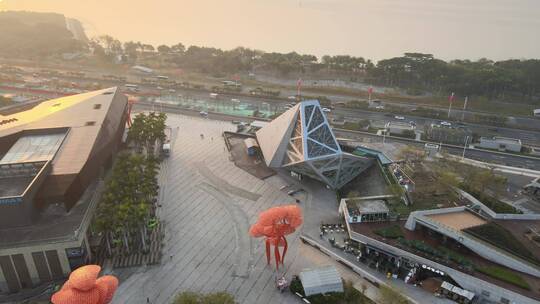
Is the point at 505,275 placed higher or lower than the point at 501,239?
lower

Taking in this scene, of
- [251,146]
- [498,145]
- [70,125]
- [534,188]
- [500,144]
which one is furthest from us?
[498,145]

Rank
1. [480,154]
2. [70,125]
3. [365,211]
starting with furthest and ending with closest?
[480,154] < [70,125] < [365,211]

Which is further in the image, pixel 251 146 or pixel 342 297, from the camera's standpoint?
pixel 251 146

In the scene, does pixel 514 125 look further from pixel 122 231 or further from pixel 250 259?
pixel 122 231

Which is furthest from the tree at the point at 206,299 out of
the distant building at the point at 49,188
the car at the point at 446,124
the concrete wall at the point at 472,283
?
the car at the point at 446,124

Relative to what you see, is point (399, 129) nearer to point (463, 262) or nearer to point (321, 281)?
point (463, 262)

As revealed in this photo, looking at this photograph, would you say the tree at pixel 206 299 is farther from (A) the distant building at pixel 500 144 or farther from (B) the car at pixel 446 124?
(B) the car at pixel 446 124

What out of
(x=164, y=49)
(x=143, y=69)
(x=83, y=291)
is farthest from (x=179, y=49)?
(x=83, y=291)
